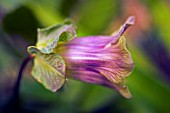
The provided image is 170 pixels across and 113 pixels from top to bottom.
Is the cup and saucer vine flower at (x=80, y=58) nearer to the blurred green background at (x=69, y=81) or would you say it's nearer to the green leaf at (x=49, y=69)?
the green leaf at (x=49, y=69)

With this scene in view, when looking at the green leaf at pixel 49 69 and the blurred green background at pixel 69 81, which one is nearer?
the green leaf at pixel 49 69

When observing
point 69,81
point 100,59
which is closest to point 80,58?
point 100,59

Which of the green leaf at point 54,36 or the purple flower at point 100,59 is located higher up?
the green leaf at point 54,36

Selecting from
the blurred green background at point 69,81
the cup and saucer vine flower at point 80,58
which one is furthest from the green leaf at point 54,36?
the blurred green background at point 69,81

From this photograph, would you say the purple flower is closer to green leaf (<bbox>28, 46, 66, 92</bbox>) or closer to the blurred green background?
green leaf (<bbox>28, 46, 66, 92</bbox>)

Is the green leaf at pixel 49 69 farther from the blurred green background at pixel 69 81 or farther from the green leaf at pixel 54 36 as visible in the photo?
the blurred green background at pixel 69 81

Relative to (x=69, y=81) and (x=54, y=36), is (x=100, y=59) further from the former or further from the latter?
(x=69, y=81)
